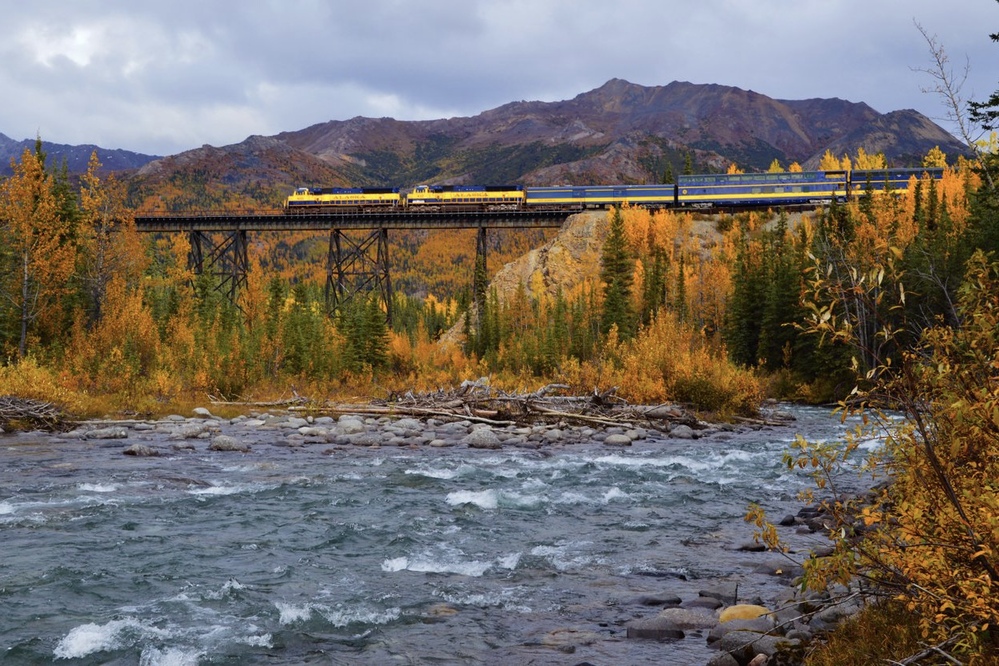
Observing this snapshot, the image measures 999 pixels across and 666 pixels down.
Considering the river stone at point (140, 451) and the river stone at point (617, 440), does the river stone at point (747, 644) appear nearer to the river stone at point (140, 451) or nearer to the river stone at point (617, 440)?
the river stone at point (617, 440)

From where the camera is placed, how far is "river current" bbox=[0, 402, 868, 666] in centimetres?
902

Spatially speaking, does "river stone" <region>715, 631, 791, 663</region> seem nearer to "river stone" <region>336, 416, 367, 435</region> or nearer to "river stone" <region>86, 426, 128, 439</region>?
"river stone" <region>336, 416, 367, 435</region>

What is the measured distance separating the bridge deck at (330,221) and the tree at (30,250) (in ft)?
100.0

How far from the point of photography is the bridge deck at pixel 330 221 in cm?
6506

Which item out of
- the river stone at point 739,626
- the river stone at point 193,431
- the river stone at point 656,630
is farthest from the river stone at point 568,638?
the river stone at point 193,431

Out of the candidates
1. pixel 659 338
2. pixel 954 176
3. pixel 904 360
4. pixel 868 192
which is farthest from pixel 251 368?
pixel 954 176

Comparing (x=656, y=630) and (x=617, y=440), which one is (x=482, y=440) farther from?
(x=656, y=630)

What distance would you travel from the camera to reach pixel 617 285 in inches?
2367

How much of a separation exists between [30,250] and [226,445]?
51.9 feet

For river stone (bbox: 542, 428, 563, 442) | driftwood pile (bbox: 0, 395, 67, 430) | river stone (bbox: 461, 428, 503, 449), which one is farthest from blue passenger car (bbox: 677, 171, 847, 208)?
driftwood pile (bbox: 0, 395, 67, 430)

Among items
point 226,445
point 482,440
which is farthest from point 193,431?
point 482,440

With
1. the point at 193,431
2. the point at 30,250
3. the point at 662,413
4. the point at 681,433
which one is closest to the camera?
the point at 193,431

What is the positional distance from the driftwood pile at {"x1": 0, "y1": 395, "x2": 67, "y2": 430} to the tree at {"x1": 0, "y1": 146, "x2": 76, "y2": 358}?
668 centimetres

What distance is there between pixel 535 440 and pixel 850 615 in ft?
62.3
